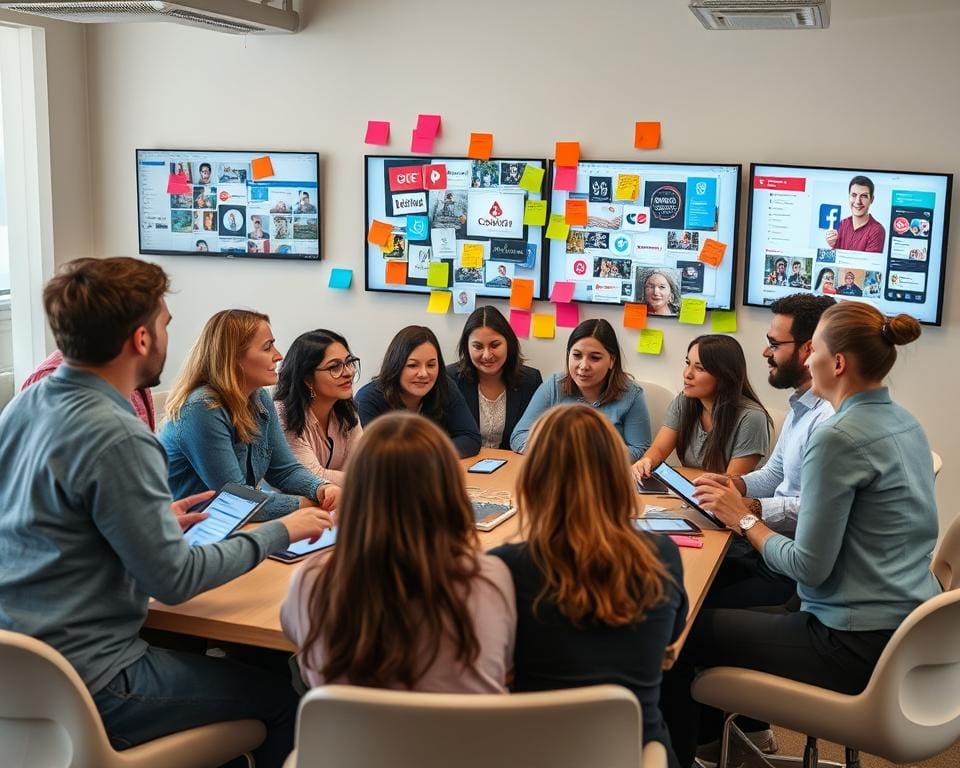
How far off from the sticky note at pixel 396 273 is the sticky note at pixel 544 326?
2.03 ft

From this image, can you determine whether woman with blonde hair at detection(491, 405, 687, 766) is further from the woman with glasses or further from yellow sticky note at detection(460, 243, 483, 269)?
yellow sticky note at detection(460, 243, 483, 269)

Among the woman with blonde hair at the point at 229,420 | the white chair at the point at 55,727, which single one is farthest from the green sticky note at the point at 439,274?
the white chair at the point at 55,727

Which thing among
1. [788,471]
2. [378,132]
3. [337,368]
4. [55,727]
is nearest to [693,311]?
[788,471]

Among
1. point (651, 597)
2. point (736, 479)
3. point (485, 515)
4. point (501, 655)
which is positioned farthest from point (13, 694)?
point (736, 479)

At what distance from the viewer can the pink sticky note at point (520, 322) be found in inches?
181

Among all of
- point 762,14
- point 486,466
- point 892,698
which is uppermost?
point 762,14

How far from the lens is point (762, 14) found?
3449 mm

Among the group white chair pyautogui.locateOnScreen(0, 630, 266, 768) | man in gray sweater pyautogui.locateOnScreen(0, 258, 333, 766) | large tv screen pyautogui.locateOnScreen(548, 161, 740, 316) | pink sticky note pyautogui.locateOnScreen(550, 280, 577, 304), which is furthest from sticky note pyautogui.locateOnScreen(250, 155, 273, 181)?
white chair pyautogui.locateOnScreen(0, 630, 266, 768)

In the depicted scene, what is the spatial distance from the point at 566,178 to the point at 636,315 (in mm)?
625

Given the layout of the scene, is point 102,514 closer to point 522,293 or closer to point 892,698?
point 892,698

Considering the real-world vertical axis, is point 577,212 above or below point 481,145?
below

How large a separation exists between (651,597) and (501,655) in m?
0.27

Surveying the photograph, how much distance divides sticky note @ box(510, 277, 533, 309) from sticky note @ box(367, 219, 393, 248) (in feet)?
2.00

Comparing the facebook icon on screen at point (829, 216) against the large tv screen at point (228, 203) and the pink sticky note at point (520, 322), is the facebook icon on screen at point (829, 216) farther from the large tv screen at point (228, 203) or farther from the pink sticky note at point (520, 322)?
the large tv screen at point (228, 203)
